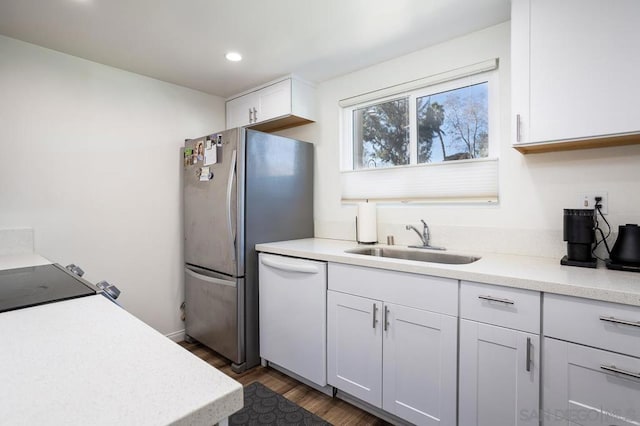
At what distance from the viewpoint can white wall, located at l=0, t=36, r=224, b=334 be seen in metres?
2.13

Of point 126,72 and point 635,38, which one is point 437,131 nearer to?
point 635,38

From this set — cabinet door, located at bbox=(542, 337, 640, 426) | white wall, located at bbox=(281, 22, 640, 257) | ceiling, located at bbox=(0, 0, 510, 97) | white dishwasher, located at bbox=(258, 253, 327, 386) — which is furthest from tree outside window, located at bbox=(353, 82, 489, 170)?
cabinet door, located at bbox=(542, 337, 640, 426)

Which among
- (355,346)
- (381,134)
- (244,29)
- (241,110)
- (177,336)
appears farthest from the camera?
(241,110)

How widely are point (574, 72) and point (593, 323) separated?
1.10 meters

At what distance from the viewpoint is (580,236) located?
1486 millimetres

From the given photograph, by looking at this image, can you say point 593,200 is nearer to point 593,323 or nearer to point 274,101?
point 593,323

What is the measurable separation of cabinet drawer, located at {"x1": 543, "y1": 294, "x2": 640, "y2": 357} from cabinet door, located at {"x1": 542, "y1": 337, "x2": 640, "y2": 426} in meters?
0.03

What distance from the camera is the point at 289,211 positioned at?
265cm

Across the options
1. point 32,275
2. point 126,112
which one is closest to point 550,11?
point 32,275

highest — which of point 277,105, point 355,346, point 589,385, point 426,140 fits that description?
point 277,105

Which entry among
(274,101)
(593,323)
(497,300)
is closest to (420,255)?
(497,300)

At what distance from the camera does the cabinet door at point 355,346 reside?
173 cm

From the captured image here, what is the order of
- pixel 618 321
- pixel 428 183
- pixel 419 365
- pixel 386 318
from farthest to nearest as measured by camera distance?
pixel 428 183
pixel 386 318
pixel 419 365
pixel 618 321

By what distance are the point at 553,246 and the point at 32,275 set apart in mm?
2549
